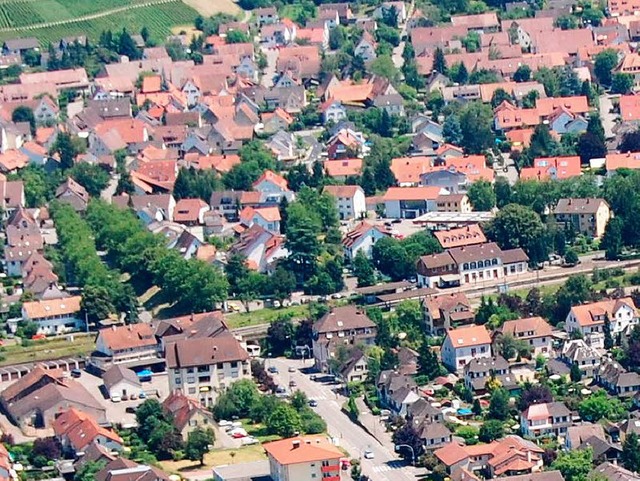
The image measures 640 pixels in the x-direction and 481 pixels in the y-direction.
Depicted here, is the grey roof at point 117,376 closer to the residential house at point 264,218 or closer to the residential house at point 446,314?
the residential house at point 446,314

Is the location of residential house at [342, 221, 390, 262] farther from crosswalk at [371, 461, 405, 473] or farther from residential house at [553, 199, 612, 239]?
crosswalk at [371, 461, 405, 473]

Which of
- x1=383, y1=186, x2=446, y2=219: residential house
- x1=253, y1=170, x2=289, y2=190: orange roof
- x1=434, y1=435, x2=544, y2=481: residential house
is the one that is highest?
x1=253, y1=170, x2=289, y2=190: orange roof

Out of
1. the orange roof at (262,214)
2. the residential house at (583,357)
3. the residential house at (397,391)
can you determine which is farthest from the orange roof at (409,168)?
the residential house at (397,391)

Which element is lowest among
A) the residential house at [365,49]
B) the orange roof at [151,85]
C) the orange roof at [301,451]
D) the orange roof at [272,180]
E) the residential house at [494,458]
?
the residential house at [494,458]

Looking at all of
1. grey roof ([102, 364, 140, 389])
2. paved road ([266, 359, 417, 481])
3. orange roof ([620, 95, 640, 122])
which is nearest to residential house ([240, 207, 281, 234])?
paved road ([266, 359, 417, 481])

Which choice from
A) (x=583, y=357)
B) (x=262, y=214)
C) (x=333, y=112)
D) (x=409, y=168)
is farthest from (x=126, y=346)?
(x=333, y=112)

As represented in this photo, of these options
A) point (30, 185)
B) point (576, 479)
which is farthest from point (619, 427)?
point (30, 185)
